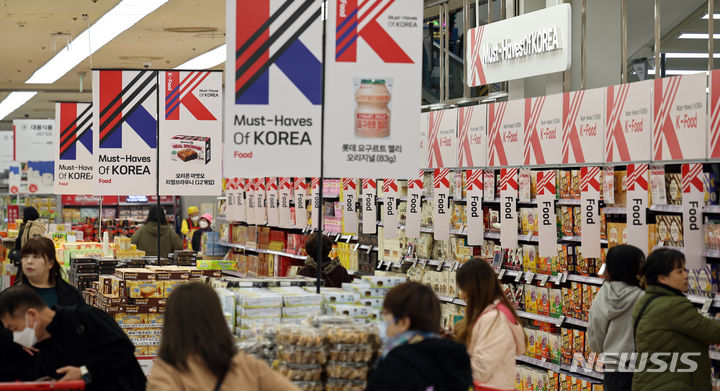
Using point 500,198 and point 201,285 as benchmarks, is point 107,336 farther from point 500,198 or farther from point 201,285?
point 500,198

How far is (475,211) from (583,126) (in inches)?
59.6

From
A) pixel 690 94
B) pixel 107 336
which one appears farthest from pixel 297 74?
pixel 690 94

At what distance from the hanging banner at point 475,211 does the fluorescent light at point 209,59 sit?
856 centimetres

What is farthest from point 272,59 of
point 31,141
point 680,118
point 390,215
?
point 31,141

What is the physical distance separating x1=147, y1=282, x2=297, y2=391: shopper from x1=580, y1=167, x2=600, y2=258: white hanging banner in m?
4.37

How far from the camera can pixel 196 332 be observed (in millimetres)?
2836

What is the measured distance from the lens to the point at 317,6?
4.43 metres

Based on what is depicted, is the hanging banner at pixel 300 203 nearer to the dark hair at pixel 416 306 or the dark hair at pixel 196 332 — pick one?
the dark hair at pixel 416 306

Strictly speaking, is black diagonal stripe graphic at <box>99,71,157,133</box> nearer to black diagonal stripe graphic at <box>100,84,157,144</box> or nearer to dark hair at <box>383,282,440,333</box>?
black diagonal stripe graphic at <box>100,84,157,144</box>

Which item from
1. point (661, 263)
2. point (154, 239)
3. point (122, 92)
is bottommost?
point (154, 239)

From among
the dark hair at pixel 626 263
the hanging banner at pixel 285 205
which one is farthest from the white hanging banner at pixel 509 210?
the hanging banner at pixel 285 205

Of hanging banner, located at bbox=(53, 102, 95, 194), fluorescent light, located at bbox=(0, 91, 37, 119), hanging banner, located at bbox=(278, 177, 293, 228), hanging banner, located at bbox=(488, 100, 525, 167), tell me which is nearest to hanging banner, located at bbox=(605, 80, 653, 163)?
hanging banner, located at bbox=(488, 100, 525, 167)

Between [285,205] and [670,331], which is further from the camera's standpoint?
[285,205]

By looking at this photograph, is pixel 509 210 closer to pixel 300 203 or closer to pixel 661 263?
pixel 661 263
